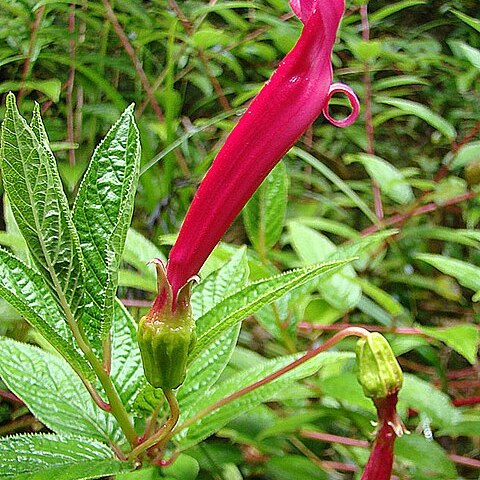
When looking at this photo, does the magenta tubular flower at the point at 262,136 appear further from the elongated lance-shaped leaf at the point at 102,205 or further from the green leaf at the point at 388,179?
the green leaf at the point at 388,179

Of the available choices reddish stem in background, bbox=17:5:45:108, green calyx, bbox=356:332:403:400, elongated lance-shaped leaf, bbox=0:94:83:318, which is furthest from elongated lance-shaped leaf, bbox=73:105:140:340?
reddish stem in background, bbox=17:5:45:108

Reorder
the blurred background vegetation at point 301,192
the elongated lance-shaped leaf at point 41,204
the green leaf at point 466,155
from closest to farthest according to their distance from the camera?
the elongated lance-shaped leaf at point 41,204, the blurred background vegetation at point 301,192, the green leaf at point 466,155

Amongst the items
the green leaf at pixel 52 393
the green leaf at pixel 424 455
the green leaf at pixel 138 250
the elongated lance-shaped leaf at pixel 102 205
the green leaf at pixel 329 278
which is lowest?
the green leaf at pixel 424 455

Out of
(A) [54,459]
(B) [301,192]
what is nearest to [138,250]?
(A) [54,459]

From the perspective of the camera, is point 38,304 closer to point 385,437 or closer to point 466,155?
point 385,437

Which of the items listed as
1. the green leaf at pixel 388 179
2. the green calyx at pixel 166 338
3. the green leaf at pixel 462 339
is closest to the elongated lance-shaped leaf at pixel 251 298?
the green calyx at pixel 166 338

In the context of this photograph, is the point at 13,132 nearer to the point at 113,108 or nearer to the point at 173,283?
the point at 173,283

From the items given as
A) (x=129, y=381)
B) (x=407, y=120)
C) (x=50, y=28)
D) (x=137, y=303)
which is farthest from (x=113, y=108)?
(x=407, y=120)
